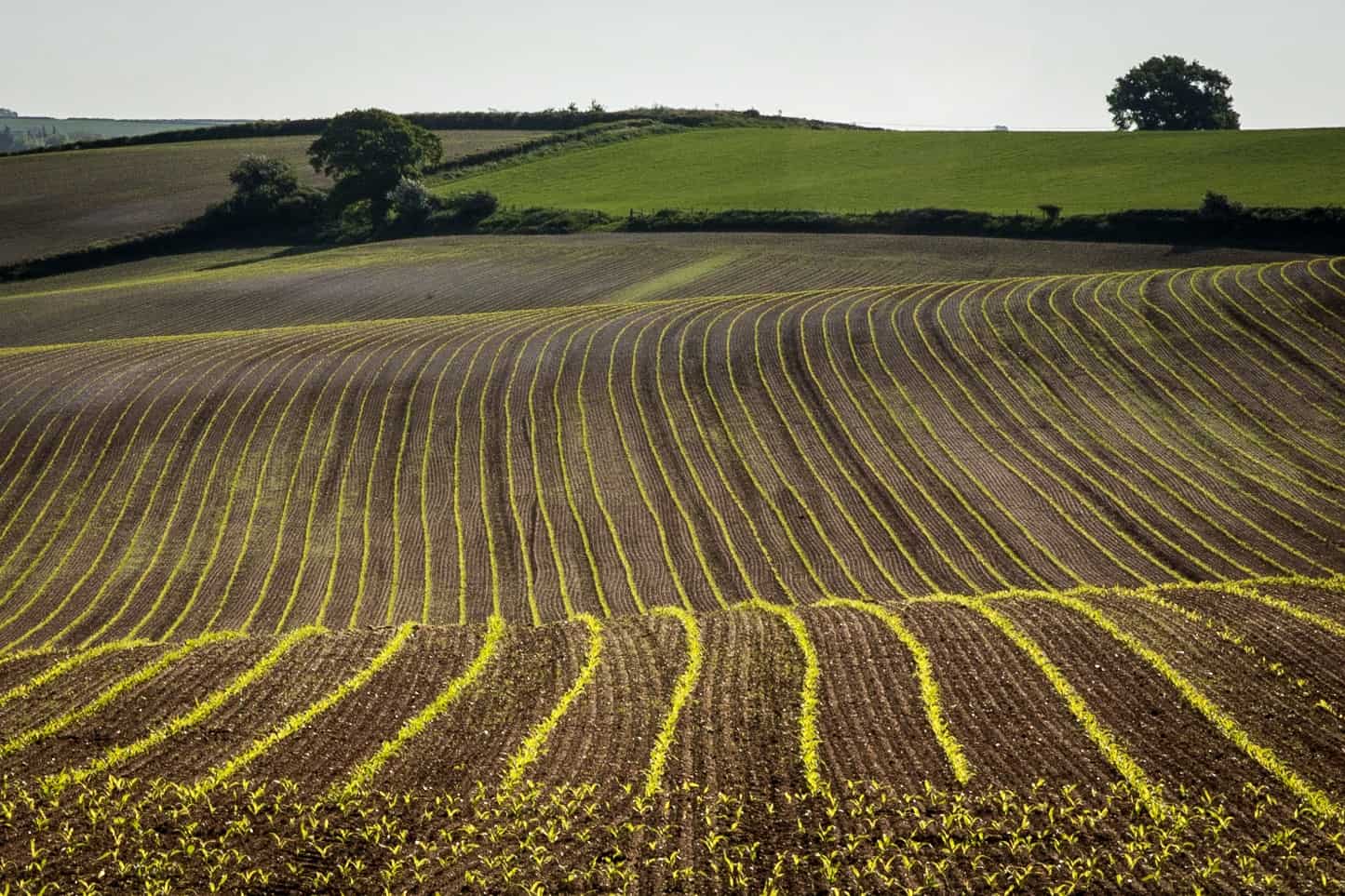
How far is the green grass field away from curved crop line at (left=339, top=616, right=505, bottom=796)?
55.7 metres

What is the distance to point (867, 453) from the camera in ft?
104

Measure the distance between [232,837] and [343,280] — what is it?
52520 mm

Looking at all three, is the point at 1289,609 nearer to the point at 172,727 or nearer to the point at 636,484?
the point at 172,727

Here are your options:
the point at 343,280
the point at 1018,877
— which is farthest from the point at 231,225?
the point at 1018,877

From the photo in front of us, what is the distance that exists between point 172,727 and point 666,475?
1809 cm

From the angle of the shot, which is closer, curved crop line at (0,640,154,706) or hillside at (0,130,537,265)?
curved crop line at (0,640,154,706)

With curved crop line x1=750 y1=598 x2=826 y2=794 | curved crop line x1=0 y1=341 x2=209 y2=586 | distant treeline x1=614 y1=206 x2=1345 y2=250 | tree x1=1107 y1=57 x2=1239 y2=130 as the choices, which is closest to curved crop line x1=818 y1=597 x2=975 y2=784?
curved crop line x1=750 y1=598 x2=826 y2=794

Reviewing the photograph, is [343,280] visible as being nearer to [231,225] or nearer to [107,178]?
[231,225]

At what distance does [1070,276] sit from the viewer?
49562mm

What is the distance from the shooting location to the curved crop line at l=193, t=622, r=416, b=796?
41.9 ft

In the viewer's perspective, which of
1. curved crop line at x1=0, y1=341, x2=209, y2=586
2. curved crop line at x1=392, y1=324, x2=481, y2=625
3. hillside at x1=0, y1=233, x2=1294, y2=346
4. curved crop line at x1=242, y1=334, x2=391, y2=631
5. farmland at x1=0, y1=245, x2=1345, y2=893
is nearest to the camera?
farmland at x1=0, y1=245, x2=1345, y2=893

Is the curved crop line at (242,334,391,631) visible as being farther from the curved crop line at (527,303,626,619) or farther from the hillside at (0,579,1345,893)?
the hillside at (0,579,1345,893)

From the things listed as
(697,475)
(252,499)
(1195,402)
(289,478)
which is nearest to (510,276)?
(289,478)

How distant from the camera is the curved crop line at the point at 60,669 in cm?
1515
